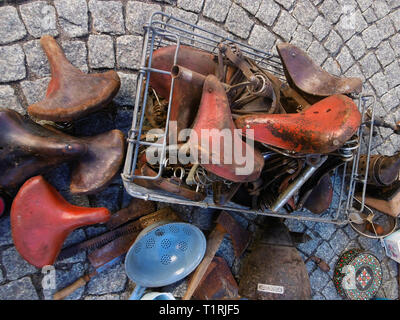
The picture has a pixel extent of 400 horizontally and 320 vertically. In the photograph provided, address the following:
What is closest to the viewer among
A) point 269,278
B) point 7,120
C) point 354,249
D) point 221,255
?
point 7,120

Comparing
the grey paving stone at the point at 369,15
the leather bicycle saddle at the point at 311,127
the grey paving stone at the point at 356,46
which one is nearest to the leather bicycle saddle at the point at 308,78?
the leather bicycle saddle at the point at 311,127

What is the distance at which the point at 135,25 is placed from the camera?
215 centimetres

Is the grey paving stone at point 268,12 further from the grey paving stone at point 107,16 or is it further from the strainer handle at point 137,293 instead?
the strainer handle at point 137,293

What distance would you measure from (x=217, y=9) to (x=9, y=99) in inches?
66.4

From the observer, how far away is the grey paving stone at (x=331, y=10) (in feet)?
8.52

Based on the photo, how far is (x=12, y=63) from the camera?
1.97 m

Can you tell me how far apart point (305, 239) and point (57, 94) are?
2.12m

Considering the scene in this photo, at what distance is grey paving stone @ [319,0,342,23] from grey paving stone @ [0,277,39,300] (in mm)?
3242

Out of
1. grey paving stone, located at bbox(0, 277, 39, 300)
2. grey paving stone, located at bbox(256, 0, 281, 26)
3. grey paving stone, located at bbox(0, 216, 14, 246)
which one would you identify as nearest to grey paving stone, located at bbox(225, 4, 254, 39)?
grey paving stone, located at bbox(256, 0, 281, 26)

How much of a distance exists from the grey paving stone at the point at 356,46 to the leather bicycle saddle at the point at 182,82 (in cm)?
173

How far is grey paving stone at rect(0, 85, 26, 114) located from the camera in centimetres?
195

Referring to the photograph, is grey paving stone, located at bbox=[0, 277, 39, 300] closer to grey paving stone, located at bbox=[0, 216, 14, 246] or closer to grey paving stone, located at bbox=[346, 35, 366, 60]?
grey paving stone, located at bbox=[0, 216, 14, 246]
